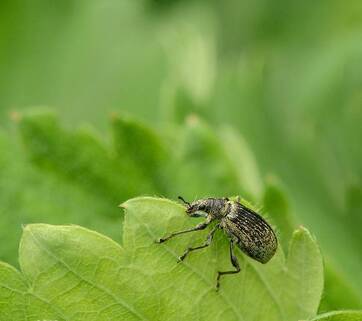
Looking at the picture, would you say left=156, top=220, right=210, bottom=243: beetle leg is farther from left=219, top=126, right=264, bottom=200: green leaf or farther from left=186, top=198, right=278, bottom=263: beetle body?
left=219, top=126, right=264, bottom=200: green leaf

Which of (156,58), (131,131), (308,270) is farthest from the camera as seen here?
(156,58)

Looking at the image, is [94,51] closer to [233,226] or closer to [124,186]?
[124,186]

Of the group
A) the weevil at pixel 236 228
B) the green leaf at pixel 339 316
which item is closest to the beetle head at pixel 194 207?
the weevil at pixel 236 228

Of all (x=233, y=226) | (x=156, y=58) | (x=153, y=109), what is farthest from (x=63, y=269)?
(x=156, y=58)

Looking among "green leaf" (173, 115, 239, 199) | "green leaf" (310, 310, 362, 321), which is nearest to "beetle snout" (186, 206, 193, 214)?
"green leaf" (310, 310, 362, 321)

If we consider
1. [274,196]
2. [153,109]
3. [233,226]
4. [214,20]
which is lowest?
[233,226]

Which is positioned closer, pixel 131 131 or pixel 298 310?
pixel 298 310
